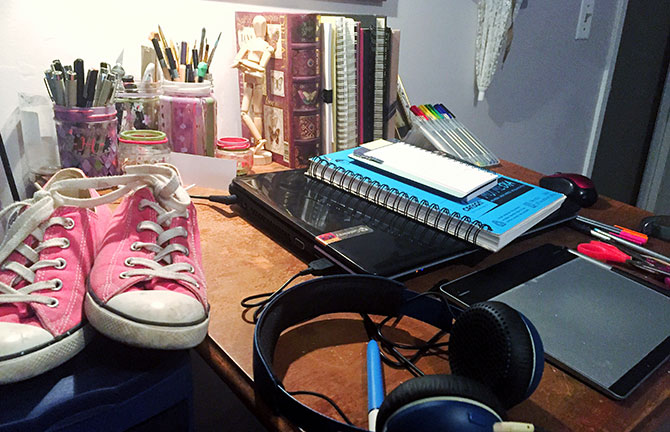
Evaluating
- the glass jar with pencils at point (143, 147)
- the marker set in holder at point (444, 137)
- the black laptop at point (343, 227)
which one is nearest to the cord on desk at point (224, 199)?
the black laptop at point (343, 227)

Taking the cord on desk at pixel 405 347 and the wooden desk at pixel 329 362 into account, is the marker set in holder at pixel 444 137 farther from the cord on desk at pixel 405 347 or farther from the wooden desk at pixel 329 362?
the cord on desk at pixel 405 347

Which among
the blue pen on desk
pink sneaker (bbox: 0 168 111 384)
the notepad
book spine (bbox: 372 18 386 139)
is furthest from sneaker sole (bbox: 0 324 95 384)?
book spine (bbox: 372 18 386 139)

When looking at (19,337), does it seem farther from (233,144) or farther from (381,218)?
(233,144)

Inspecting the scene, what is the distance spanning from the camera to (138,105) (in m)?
0.84

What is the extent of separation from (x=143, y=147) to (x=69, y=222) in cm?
29

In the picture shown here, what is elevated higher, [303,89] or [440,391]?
[303,89]

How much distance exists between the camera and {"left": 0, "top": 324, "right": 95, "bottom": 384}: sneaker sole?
0.37 meters

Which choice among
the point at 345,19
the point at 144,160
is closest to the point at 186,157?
the point at 144,160

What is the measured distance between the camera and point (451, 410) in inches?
11.8

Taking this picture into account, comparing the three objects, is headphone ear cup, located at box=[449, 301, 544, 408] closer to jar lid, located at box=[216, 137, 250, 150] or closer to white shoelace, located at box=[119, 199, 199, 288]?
white shoelace, located at box=[119, 199, 199, 288]

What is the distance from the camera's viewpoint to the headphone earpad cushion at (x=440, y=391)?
30cm

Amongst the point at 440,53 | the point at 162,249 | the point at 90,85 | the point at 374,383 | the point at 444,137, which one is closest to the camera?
the point at 374,383

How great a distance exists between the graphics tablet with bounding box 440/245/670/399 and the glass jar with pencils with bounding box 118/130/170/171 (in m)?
0.51

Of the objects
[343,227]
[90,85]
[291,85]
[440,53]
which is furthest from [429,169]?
[440,53]
